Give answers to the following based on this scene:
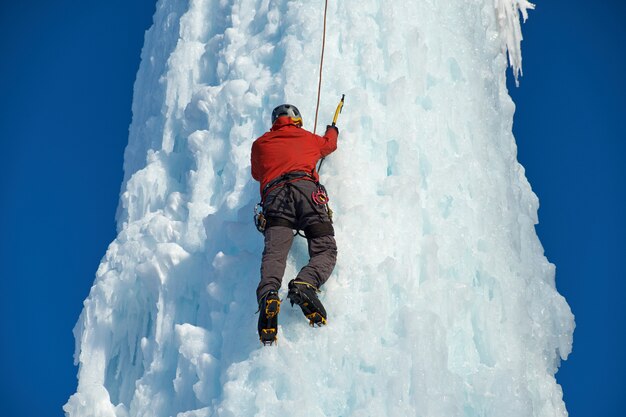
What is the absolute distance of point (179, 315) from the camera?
6.03 metres

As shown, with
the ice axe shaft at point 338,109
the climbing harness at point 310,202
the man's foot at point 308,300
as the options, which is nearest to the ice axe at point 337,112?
the ice axe shaft at point 338,109

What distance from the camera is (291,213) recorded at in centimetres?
508

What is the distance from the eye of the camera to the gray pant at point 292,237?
483 cm

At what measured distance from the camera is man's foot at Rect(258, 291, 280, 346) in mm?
4574

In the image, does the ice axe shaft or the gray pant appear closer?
the gray pant

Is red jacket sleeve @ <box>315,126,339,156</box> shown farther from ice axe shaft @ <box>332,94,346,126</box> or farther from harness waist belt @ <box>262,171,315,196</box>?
harness waist belt @ <box>262,171,315,196</box>

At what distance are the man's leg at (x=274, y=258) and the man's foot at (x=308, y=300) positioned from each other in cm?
14

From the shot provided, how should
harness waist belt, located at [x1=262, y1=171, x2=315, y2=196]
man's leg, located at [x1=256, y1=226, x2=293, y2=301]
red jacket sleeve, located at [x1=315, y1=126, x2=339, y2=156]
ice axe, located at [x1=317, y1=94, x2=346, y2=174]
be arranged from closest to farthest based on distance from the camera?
man's leg, located at [x1=256, y1=226, x2=293, y2=301] → harness waist belt, located at [x1=262, y1=171, x2=315, y2=196] → red jacket sleeve, located at [x1=315, y1=126, x2=339, y2=156] → ice axe, located at [x1=317, y1=94, x2=346, y2=174]

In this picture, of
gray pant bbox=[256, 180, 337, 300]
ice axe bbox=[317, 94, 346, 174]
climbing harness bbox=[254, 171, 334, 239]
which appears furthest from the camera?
ice axe bbox=[317, 94, 346, 174]

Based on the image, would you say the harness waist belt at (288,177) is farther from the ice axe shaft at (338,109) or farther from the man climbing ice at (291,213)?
the ice axe shaft at (338,109)

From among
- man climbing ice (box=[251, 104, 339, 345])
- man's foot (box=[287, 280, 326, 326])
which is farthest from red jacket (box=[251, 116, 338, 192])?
man's foot (box=[287, 280, 326, 326])

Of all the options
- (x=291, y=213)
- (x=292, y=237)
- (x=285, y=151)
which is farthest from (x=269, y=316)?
(x=285, y=151)

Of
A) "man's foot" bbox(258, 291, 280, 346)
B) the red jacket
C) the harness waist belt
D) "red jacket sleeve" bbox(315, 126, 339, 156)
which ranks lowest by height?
"man's foot" bbox(258, 291, 280, 346)

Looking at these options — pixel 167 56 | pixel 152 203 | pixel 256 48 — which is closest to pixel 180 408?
pixel 152 203
